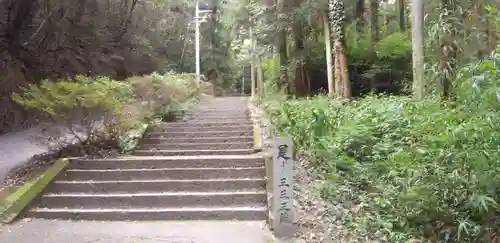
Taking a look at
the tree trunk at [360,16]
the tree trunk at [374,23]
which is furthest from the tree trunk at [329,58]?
the tree trunk at [374,23]

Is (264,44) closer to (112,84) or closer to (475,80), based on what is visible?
(112,84)

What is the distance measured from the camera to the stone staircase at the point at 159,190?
23.4 ft

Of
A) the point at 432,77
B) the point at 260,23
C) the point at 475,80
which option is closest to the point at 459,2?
the point at 432,77

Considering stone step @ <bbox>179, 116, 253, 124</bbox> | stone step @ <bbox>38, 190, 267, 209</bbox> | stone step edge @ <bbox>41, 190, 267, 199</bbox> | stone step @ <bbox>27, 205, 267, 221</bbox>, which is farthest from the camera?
stone step @ <bbox>179, 116, 253, 124</bbox>

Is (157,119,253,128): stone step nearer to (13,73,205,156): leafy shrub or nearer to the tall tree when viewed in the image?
(13,73,205,156): leafy shrub

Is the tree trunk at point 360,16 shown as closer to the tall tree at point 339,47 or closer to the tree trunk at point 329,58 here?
the tree trunk at point 329,58

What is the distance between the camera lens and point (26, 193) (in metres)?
7.56

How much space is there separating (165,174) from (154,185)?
447 millimetres

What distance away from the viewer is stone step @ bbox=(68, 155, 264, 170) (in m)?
8.78

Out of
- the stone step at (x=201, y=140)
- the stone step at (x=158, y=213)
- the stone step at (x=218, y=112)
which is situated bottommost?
the stone step at (x=158, y=213)

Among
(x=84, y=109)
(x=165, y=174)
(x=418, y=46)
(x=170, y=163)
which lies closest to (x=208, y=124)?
(x=170, y=163)

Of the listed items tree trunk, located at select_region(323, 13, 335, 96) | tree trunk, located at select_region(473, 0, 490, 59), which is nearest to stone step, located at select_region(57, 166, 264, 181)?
tree trunk, located at select_region(473, 0, 490, 59)

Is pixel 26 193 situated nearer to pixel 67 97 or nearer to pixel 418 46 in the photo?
pixel 67 97

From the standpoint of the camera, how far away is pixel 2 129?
14836 millimetres
